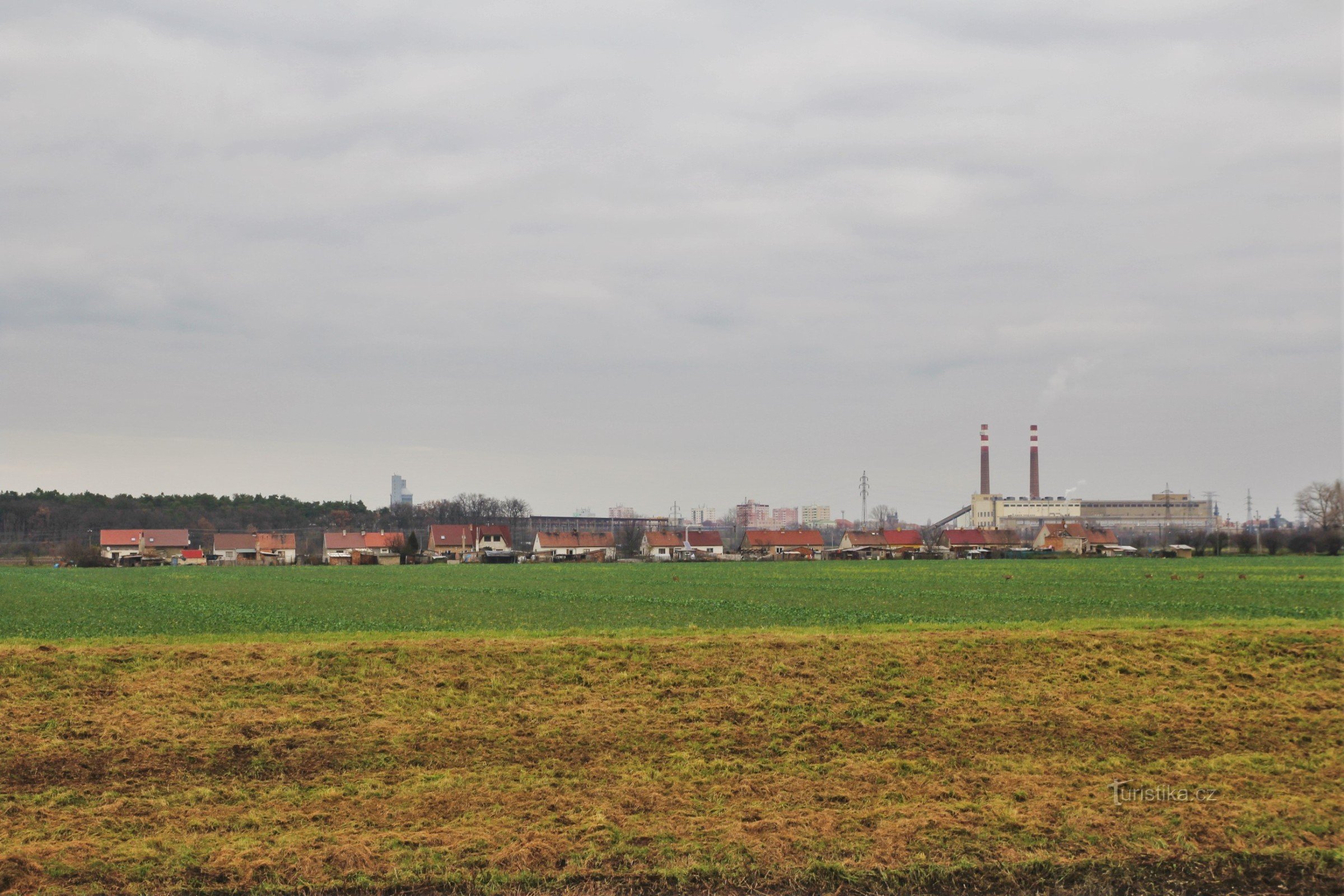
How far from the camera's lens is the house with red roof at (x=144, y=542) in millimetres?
159000

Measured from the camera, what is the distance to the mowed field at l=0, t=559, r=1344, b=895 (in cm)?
1019

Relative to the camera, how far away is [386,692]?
626 inches

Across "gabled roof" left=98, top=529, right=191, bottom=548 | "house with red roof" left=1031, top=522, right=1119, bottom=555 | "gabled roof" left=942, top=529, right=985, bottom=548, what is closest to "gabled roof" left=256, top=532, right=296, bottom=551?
"gabled roof" left=98, top=529, right=191, bottom=548

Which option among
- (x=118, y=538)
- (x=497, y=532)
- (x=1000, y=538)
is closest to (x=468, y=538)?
(x=497, y=532)

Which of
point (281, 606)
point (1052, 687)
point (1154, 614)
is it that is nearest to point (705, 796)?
point (1052, 687)

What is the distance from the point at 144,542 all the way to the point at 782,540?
337ft

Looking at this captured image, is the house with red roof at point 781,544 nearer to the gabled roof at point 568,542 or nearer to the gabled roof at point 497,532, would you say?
the gabled roof at point 568,542

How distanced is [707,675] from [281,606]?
30.9 metres

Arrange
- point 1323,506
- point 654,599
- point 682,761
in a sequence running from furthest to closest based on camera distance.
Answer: point 1323,506 → point 654,599 → point 682,761

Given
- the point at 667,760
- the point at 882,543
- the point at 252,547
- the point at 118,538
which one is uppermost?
the point at 118,538

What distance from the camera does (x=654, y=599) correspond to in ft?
150

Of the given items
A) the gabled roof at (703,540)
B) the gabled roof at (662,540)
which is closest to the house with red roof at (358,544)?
the gabled roof at (662,540)

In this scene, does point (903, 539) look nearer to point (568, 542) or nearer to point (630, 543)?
point (630, 543)

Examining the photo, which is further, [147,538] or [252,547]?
[147,538]
